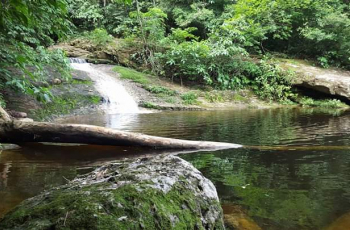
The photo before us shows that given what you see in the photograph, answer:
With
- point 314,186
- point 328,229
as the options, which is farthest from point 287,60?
point 328,229

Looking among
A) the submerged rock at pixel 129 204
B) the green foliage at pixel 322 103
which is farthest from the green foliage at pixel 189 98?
the submerged rock at pixel 129 204

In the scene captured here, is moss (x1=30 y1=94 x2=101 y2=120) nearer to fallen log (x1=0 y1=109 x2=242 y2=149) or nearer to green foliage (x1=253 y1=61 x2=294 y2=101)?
fallen log (x1=0 y1=109 x2=242 y2=149)

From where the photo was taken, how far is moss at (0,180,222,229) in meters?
1.63

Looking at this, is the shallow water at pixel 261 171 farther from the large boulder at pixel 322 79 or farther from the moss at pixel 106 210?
the large boulder at pixel 322 79

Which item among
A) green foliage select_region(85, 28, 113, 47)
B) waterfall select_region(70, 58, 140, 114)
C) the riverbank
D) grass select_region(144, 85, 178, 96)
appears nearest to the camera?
the riverbank

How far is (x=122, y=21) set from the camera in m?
22.0

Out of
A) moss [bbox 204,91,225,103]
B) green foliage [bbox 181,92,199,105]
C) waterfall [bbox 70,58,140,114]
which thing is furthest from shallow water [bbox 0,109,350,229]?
moss [bbox 204,91,225,103]

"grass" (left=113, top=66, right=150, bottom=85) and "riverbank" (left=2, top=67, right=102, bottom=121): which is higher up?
"grass" (left=113, top=66, right=150, bottom=85)

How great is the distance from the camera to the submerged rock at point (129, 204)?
1654mm

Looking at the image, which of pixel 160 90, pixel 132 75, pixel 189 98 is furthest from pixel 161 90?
pixel 132 75

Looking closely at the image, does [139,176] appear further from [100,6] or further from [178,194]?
[100,6]

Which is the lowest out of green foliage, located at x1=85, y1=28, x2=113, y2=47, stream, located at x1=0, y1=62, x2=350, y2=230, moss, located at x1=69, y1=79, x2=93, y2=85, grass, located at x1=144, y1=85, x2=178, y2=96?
stream, located at x1=0, y1=62, x2=350, y2=230

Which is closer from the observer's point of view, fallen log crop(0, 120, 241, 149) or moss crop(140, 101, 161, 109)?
fallen log crop(0, 120, 241, 149)

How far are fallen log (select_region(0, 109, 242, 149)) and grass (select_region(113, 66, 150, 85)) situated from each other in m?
10.8
